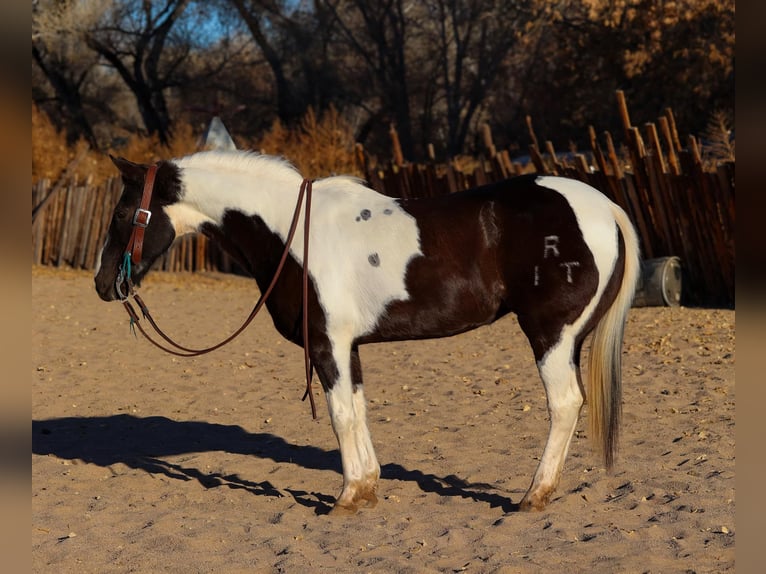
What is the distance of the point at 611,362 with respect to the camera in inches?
182

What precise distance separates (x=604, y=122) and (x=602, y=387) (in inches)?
880

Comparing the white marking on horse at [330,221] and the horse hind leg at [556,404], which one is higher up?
the white marking on horse at [330,221]

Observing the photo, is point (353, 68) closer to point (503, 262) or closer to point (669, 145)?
point (669, 145)

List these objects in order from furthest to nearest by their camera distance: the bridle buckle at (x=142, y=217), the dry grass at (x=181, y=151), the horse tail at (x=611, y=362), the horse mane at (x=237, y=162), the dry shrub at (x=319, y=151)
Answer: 1. the dry grass at (x=181, y=151)
2. the dry shrub at (x=319, y=151)
3. the horse mane at (x=237, y=162)
4. the bridle buckle at (x=142, y=217)
5. the horse tail at (x=611, y=362)

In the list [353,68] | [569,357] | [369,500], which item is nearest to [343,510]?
[369,500]

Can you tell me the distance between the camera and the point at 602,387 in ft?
15.2

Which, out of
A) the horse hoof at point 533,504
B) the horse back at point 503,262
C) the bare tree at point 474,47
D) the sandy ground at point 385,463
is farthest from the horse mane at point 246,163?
the bare tree at point 474,47

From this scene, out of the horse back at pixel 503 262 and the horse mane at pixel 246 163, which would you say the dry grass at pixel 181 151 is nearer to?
the horse mane at pixel 246 163

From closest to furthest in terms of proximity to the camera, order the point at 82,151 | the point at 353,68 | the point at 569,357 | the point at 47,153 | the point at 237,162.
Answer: the point at 569,357 < the point at 237,162 < the point at 82,151 < the point at 47,153 < the point at 353,68

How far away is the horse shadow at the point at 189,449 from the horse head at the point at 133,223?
4.64 ft

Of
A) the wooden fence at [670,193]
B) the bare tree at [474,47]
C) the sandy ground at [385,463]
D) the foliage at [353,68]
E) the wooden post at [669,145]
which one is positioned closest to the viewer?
the sandy ground at [385,463]

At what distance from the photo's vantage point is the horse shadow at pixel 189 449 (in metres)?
5.16

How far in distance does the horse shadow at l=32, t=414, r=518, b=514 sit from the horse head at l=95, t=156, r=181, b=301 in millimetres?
1413

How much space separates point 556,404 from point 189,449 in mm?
2838
